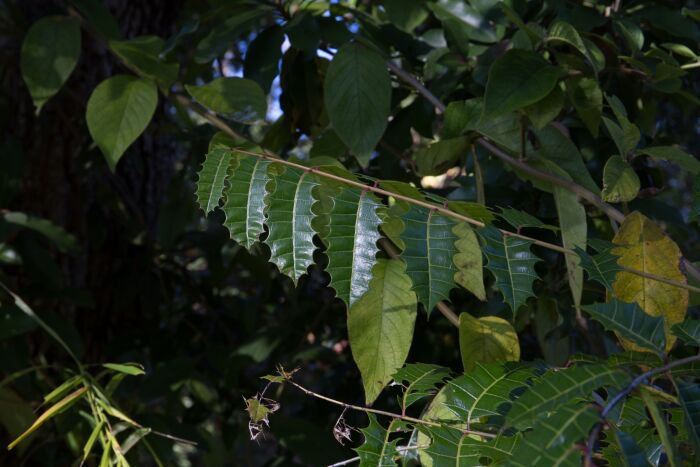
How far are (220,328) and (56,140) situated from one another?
0.55 m

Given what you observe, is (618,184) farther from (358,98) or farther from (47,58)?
(47,58)

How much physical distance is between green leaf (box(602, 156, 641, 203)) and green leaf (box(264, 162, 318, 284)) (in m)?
0.30

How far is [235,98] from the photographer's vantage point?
3.12ft

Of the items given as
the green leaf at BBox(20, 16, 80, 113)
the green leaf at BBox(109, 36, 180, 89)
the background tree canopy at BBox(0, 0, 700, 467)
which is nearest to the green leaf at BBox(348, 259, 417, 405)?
the background tree canopy at BBox(0, 0, 700, 467)

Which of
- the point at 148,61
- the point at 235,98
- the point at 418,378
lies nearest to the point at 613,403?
the point at 418,378

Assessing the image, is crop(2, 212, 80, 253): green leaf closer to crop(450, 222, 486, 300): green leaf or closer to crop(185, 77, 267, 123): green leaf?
crop(185, 77, 267, 123): green leaf

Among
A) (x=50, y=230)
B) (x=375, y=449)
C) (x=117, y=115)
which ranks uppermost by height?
(x=117, y=115)

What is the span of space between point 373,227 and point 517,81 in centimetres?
30

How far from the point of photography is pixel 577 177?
2.84 ft

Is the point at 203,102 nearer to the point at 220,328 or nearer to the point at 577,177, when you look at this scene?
the point at 577,177

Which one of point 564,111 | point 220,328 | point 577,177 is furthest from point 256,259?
point 577,177

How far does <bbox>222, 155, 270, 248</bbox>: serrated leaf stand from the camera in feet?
2.12

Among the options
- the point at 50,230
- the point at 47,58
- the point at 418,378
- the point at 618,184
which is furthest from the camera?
the point at 50,230

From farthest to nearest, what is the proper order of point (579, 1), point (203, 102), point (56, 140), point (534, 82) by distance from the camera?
point (56, 140) → point (579, 1) → point (203, 102) → point (534, 82)
